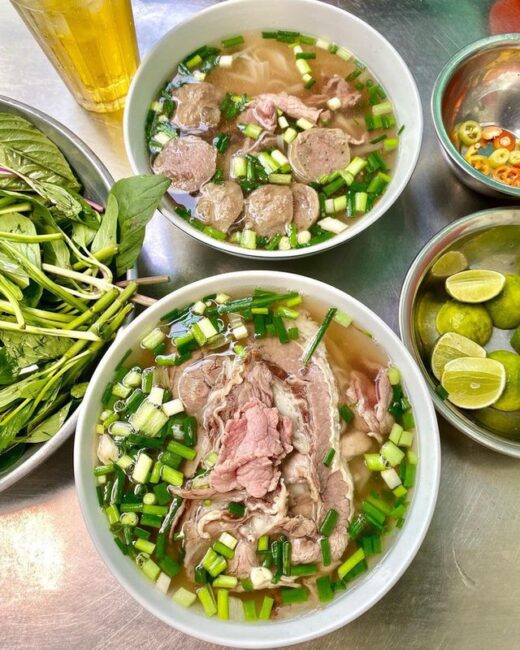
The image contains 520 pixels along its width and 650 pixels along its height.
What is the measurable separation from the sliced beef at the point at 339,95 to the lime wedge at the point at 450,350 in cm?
104

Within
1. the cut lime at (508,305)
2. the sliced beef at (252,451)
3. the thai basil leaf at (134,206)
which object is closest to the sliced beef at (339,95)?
the thai basil leaf at (134,206)

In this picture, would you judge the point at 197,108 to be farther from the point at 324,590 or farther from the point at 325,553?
the point at 324,590

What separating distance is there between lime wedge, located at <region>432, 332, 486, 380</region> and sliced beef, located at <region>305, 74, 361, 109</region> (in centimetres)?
104

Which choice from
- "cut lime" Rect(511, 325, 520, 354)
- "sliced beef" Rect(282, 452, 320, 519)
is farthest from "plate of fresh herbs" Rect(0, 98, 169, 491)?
"cut lime" Rect(511, 325, 520, 354)

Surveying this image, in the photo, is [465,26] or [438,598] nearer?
[438,598]

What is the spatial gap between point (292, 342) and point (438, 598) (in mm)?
1112

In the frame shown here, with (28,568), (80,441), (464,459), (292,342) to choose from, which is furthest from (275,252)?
(28,568)

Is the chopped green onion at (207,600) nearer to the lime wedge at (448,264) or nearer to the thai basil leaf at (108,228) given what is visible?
the thai basil leaf at (108,228)

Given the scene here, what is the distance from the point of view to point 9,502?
81.5 inches

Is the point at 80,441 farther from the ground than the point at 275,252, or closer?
closer

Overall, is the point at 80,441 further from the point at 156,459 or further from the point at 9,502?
the point at 9,502

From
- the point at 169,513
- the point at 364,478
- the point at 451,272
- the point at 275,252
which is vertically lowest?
the point at 364,478

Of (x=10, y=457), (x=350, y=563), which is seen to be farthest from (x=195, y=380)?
(x=350, y=563)

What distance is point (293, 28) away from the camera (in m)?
2.29
